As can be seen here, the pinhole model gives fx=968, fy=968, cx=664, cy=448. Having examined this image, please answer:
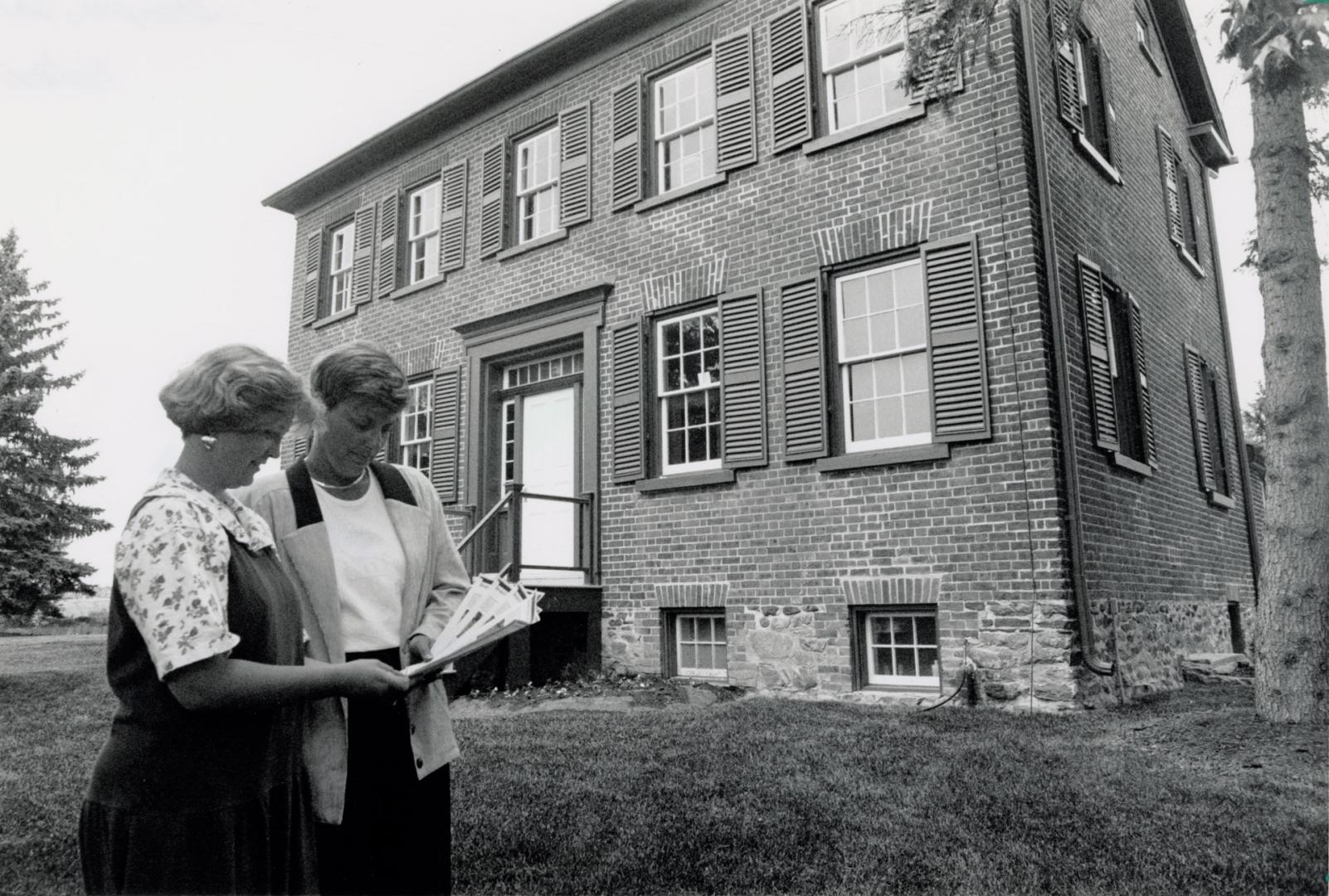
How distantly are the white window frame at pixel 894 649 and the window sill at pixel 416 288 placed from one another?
7.19m

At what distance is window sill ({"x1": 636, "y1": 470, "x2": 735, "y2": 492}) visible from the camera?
8969 mm

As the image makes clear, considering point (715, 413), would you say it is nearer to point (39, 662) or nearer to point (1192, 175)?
point (39, 662)

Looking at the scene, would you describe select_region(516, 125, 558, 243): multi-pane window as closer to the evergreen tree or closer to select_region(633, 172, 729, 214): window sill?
select_region(633, 172, 729, 214): window sill

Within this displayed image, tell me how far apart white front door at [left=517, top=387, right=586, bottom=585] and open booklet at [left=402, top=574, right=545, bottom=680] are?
8.21 metres

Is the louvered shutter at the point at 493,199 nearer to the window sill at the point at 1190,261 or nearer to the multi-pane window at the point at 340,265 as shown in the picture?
the multi-pane window at the point at 340,265

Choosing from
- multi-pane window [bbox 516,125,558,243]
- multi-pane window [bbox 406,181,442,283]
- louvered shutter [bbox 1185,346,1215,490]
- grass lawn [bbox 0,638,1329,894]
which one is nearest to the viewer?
grass lawn [bbox 0,638,1329,894]

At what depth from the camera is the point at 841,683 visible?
26.2 feet

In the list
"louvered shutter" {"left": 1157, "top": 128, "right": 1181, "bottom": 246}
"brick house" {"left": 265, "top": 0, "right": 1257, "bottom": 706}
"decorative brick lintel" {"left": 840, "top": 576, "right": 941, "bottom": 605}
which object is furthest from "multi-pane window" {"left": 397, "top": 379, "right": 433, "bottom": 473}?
"louvered shutter" {"left": 1157, "top": 128, "right": 1181, "bottom": 246}

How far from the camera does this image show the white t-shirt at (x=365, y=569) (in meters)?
2.47

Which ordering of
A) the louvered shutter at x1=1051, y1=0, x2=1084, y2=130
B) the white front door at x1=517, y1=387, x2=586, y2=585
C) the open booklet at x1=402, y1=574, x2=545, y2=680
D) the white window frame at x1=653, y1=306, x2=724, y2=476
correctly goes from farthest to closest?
the white front door at x1=517, y1=387, x2=586, y2=585 → the white window frame at x1=653, y1=306, x2=724, y2=476 → the louvered shutter at x1=1051, y1=0, x2=1084, y2=130 → the open booklet at x1=402, y1=574, x2=545, y2=680

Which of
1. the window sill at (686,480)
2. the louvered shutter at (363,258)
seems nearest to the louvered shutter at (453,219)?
the louvered shutter at (363,258)

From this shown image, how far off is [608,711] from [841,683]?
199cm

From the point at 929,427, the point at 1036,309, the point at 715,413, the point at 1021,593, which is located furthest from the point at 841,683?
the point at 1036,309

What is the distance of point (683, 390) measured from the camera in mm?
9578
